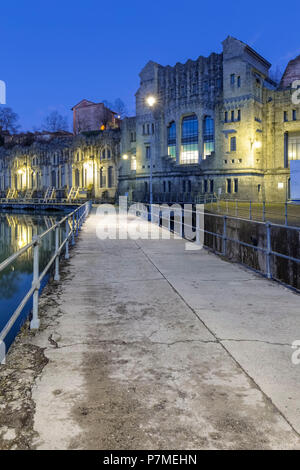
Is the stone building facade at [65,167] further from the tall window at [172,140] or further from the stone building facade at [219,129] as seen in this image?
Answer: the tall window at [172,140]

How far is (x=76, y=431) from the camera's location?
2791 millimetres

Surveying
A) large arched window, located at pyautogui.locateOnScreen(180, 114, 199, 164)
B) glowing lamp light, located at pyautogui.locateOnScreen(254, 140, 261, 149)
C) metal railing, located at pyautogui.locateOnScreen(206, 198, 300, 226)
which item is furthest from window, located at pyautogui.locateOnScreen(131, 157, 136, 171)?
metal railing, located at pyautogui.locateOnScreen(206, 198, 300, 226)

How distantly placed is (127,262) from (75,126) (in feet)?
292

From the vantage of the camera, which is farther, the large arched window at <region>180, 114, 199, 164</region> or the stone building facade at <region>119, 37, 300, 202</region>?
the large arched window at <region>180, 114, 199, 164</region>

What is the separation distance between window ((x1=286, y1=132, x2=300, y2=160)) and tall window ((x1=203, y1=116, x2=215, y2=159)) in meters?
9.98

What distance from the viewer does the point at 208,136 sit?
52969 millimetres

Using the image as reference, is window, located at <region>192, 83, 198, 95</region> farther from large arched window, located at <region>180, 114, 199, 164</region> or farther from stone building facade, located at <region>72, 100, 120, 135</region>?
stone building facade, located at <region>72, 100, 120, 135</region>

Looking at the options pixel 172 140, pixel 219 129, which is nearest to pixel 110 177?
pixel 172 140

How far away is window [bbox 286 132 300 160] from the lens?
1902 inches

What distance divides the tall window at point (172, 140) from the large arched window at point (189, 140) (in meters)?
1.89

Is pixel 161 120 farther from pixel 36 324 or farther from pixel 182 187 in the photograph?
pixel 36 324

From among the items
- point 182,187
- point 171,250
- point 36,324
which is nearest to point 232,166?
point 182,187

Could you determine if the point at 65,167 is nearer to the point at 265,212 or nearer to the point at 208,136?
the point at 208,136

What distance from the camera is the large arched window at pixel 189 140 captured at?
53969mm
